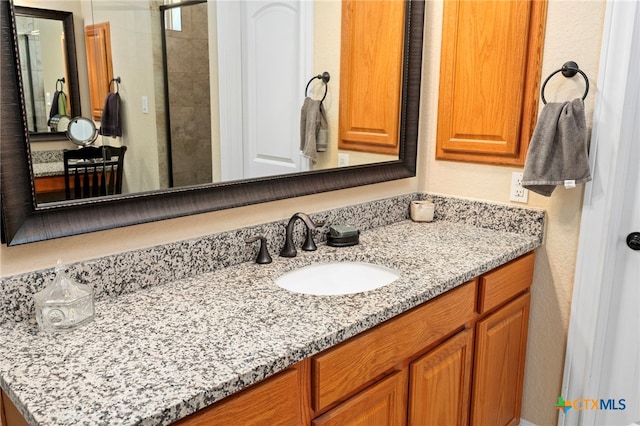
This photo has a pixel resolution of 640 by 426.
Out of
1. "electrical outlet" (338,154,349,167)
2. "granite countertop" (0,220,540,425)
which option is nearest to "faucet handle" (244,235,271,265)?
"granite countertop" (0,220,540,425)

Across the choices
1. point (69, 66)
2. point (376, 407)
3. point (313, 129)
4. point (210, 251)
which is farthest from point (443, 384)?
point (69, 66)

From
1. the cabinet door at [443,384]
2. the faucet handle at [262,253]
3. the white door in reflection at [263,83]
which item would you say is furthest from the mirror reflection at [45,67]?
the cabinet door at [443,384]

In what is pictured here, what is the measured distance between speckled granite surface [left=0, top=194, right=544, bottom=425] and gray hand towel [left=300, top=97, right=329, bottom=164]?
0.37 meters

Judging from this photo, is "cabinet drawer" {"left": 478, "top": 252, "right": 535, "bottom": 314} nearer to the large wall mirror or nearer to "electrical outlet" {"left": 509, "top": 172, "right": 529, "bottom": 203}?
"electrical outlet" {"left": 509, "top": 172, "right": 529, "bottom": 203}

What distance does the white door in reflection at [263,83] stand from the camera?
5.21 ft

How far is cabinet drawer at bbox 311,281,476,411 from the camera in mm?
1188

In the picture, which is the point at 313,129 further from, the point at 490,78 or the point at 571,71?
the point at 571,71

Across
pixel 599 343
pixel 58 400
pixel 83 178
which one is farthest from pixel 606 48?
pixel 58 400

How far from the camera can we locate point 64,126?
1.24 meters

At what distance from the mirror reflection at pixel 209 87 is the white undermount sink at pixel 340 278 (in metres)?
0.36

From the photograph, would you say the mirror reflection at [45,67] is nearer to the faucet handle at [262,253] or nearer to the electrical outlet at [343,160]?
the faucet handle at [262,253]

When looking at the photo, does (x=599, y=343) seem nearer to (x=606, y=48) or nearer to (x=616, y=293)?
(x=616, y=293)

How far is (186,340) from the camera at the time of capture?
1104mm

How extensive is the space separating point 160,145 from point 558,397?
176 centimetres
